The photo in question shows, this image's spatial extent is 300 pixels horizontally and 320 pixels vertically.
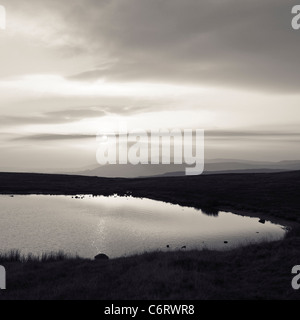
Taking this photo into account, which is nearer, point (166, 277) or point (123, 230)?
point (166, 277)

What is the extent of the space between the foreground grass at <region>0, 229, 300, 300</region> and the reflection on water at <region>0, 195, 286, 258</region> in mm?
7621

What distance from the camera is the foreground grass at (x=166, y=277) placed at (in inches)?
573

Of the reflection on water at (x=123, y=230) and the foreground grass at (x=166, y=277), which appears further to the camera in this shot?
the reflection on water at (x=123, y=230)

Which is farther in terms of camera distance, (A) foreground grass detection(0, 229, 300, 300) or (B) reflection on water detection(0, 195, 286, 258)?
(B) reflection on water detection(0, 195, 286, 258)

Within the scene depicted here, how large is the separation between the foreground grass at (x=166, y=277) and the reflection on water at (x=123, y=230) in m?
7.62

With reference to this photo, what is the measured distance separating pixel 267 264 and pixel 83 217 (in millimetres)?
33835

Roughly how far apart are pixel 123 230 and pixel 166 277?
912 inches

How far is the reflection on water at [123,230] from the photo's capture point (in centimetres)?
2984

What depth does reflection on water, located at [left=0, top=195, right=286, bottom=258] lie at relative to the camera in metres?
29.8

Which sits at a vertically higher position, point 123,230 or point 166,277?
point 166,277

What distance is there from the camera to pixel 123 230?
38.8m
